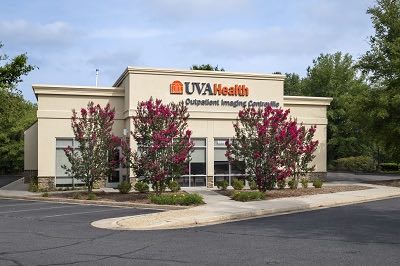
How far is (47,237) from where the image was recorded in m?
12.1

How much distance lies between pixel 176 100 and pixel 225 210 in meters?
11.8

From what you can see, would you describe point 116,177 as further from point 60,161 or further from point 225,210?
point 225,210

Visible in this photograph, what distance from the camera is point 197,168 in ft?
92.5

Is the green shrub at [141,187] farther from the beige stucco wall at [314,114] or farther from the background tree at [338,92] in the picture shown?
the background tree at [338,92]

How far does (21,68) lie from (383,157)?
42807 millimetres

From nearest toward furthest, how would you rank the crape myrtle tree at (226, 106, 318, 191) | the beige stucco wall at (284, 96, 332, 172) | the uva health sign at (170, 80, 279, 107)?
the crape myrtle tree at (226, 106, 318, 191) → the uva health sign at (170, 80, 279, 107) → the beige stucco wall at (284, 96, 332, 172)

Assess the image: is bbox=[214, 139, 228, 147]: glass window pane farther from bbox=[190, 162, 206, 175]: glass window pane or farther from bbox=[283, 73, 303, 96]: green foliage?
bbox=[283, 73, 303, 96]: green foliage

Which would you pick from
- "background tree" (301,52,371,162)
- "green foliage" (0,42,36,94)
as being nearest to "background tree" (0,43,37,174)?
"green foliage" (0,42,36,94)

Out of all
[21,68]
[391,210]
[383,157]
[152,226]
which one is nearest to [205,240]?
[152,226]

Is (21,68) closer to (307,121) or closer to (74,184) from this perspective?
(74,184)

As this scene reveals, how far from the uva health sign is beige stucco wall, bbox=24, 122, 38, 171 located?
13743 mm

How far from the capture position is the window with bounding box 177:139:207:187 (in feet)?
91.7

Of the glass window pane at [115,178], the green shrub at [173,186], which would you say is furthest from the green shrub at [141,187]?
the glass window pane at [115,178]

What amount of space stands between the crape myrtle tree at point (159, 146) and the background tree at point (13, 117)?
33.3 feet
